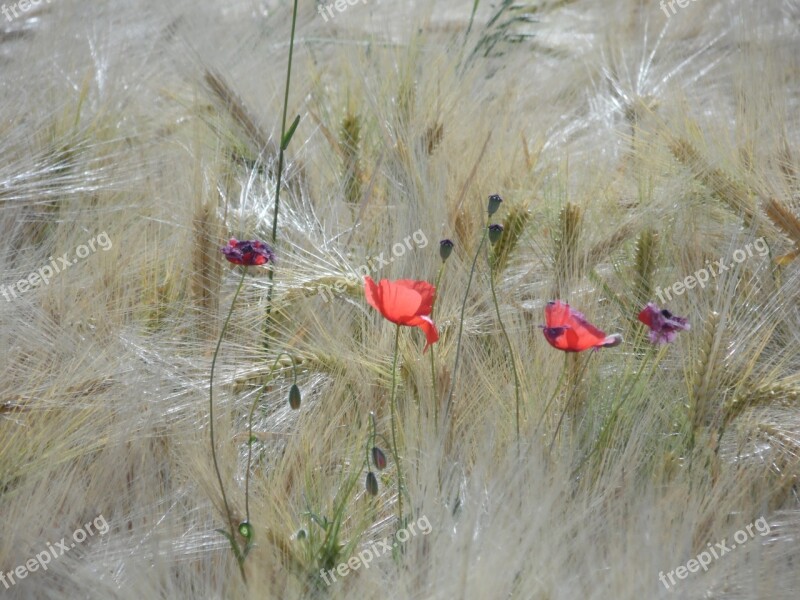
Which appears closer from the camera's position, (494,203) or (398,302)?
(398,302)

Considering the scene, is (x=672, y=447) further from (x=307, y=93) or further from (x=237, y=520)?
(x=307, y=93)

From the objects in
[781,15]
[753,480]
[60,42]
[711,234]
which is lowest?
[753,480]

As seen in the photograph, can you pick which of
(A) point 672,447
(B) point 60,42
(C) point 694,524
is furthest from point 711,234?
(B) point 60,42

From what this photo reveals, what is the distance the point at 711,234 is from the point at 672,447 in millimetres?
387

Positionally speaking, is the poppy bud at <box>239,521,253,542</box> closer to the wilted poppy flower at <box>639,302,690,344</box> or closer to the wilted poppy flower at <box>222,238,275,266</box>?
the wilted poppy flower at <box>222,238,275,266</box>

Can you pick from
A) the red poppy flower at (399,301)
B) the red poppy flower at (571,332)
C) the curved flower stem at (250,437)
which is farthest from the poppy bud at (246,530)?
the red poppy flower at (571,332)

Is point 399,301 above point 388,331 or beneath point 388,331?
above

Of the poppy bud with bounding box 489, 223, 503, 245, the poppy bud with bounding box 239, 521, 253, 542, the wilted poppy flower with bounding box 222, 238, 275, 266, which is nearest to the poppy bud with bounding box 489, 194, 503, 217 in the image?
the poppy bud with bounding box 489, 223, 503, 245

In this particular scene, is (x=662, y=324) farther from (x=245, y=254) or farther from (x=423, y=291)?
(x=245, y=254)

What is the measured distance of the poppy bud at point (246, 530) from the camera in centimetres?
98

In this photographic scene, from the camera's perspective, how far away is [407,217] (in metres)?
1.35

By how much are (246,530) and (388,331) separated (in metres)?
0.34

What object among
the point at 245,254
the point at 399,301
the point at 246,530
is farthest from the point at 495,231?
the point at 246,530

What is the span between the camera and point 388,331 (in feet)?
4.01
